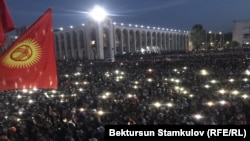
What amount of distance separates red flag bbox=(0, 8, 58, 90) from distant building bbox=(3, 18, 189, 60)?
46.1m

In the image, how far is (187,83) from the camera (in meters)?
22.2

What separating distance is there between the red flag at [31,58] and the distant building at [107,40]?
151 ft

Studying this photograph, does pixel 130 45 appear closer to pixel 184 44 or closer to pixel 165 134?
pixel 184 44

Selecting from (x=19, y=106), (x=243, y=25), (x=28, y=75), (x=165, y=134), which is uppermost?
(x=243, y=25)

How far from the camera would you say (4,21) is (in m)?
6.27

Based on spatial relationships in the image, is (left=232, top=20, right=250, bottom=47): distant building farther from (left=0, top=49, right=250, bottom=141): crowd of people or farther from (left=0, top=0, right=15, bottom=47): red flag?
(left=0, top=0, right=15, bottom=47): red flag

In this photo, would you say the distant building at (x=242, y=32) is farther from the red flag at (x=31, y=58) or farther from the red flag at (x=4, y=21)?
the red flag at (x=4, y=21)

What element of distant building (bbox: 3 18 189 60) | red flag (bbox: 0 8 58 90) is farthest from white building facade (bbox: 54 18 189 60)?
red flag (bbox: 0 8 58 90)

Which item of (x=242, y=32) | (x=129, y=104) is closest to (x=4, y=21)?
(x=129, y=104)

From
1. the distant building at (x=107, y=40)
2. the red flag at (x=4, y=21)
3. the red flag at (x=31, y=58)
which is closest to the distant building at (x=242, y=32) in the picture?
the distant building at (x=107, y=40)

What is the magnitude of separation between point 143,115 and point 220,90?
7.25m

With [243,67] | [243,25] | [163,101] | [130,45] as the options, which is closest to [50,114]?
[163,101]

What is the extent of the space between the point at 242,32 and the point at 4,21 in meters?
84.0

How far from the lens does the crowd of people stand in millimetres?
11559
